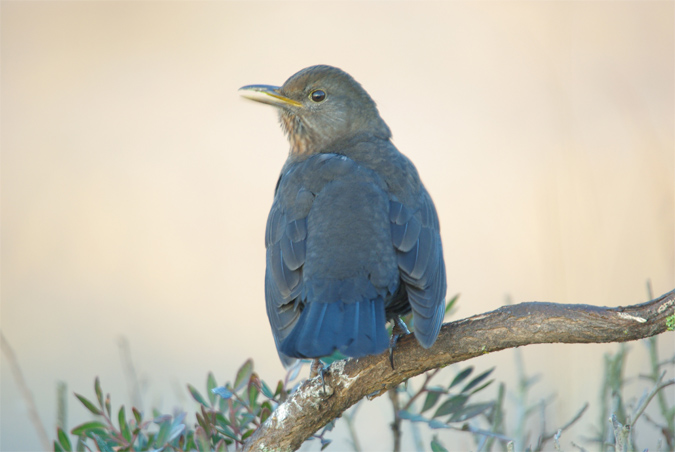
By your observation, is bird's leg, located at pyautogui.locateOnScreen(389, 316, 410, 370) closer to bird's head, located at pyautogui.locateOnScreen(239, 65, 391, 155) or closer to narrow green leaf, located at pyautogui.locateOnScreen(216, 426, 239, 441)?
narrow green leaf, located at pyautogui.locateOnScreen(216, 426, 239, 441)

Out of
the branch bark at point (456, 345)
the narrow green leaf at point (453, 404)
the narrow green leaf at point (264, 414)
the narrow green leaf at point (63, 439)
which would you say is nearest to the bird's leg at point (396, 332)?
the branch bark at point (456, 345)

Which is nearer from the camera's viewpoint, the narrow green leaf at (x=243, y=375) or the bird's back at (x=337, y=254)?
the bird's back at (x=337, y=254)

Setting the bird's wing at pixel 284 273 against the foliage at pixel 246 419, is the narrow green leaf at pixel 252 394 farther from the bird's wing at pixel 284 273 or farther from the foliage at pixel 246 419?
the bird's wing at pixel 284 273

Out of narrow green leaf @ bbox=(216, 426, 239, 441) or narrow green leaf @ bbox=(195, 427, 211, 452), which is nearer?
narrow green leaf @ bbox=(195, 427, 211, 452)

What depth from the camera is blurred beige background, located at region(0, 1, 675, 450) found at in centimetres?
678

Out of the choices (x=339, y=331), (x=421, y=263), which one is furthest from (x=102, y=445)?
(x=421, y=263)

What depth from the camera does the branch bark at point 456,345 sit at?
2988 mm

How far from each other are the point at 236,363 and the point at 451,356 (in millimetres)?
4286

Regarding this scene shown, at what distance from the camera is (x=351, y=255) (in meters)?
3.72

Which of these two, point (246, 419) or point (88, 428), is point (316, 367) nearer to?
point (246, 419)

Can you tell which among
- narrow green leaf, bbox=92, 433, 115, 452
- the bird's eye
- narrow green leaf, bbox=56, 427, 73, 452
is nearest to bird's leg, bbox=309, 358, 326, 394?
narrow green leaf, bbox=92, 433, 115, 452

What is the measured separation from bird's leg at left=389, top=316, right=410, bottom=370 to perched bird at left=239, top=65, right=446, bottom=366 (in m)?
0.04

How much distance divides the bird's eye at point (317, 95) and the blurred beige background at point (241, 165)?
5.83 feet

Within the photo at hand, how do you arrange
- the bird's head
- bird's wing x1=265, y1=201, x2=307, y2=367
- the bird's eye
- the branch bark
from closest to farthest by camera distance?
the branch bark < bird's wing x1=265, y1=201, x2=307, y2=367 < the bird's head < the bird's eye
